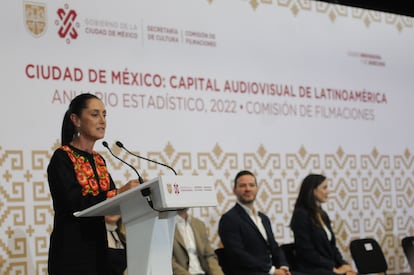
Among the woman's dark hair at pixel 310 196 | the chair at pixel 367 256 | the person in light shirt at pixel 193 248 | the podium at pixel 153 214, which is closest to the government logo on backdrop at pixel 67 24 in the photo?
the person in light shirt at pixel 193 248

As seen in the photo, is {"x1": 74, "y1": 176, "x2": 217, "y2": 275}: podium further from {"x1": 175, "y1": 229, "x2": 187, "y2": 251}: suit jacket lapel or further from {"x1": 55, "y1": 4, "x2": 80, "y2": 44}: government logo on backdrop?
{"x1": 55, "y1": 4, "x2": 80, "y2": 44}: government logo on backdrop

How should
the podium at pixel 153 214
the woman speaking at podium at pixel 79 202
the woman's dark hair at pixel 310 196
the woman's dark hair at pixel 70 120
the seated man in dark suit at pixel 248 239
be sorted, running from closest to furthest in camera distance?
the podium at pixel 153 214, the woman speaking at podium at pixel 79 202, the woman's dark hair at pixel 70 120, the seated man in dark suit at pixel 248 239, the woman's dark hair at pixel 310 196

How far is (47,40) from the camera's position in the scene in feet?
18.0

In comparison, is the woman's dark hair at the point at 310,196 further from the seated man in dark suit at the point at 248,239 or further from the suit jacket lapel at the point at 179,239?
the suit jacket lapel at the point at 179,239

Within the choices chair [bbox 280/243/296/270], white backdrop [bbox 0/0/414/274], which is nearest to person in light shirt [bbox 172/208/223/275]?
white backdrop [bbox 0/0/414/274]

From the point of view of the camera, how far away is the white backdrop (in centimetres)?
533

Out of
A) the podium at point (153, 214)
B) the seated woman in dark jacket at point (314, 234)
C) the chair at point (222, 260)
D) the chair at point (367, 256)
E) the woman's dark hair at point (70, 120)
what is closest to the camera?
the podium at point (153, 214)

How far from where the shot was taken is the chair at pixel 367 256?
21.6ft

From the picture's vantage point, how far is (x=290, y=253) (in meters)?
6.50

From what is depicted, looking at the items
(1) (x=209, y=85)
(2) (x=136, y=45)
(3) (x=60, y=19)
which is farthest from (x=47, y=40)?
Result: (1) (x=209, y=85)

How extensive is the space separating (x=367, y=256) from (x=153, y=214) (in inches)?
157

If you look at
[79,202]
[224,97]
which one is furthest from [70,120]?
[224,97]

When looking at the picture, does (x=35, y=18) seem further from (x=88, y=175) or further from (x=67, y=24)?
(x=88, y=175)

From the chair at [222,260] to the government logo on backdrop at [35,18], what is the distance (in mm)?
2320
